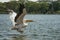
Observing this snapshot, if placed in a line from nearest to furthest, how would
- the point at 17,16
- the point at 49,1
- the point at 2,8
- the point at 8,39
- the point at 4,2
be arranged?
the point at 17,16 < the point at 8,39 < the point at 2,8 < the point at 4,2 < the point at 49,1

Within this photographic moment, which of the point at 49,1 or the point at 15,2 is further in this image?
the point at 49,1

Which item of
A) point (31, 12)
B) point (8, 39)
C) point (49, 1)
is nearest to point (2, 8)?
point (31, 12)

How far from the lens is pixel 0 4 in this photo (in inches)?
4719

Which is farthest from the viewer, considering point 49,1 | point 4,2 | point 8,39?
point 49,1

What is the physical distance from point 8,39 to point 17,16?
560 cm

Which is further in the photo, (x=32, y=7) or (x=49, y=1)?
(x=49, y=1)

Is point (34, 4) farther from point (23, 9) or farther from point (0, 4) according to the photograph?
point (23, 9)

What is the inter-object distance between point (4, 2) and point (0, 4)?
3527mm

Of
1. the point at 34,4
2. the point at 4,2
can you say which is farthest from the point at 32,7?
the point at 4,2

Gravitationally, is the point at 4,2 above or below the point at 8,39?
below

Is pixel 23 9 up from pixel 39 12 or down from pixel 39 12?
up

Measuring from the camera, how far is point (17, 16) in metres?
26.5

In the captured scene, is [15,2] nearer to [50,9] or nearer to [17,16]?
[50,9]

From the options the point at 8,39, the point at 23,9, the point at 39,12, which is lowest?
the point at 39,12
